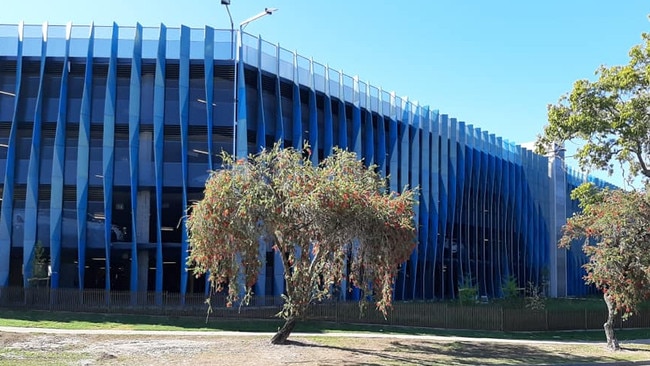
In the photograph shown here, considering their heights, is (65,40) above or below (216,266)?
above

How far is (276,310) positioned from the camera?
30.7 meters

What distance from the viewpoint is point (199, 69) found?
120 ft

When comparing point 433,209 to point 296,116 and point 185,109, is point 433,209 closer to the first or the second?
point 296,116

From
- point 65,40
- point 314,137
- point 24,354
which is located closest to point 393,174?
point 314,137

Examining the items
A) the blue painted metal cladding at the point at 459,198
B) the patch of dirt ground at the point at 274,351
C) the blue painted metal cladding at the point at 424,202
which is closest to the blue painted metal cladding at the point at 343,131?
the blue painted metal cladding at the point at 424,202

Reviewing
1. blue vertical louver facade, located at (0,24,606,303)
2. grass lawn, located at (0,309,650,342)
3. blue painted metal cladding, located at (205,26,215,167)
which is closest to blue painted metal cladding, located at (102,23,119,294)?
blue vertical louver facade, located at (0,24,606,303)

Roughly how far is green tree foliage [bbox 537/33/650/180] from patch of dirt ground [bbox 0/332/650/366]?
11.2 metres

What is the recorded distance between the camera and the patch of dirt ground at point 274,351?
17.8m

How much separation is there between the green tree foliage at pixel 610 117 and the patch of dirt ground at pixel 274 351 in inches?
442

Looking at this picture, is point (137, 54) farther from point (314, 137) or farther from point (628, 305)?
point (628, 305)

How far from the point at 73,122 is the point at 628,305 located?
3034cm

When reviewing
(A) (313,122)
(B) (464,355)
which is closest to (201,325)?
(B) (464,355)

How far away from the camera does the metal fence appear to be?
2975cm

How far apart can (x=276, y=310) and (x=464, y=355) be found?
11958mm
